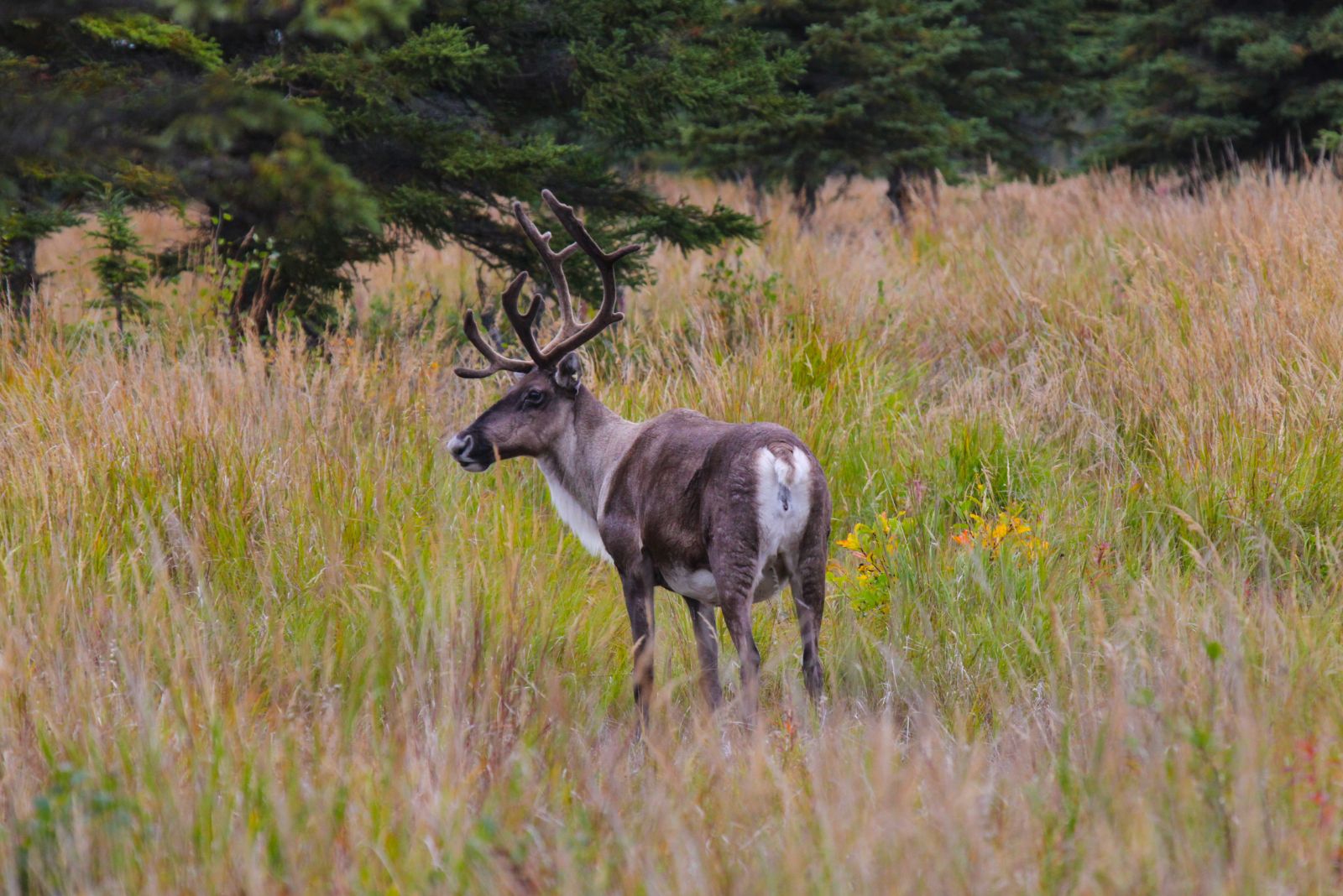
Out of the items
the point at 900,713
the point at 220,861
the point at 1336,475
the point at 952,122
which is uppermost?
the point at 952,122

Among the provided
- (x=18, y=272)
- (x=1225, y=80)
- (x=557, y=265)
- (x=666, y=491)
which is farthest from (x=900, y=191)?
(x=666, y=491)

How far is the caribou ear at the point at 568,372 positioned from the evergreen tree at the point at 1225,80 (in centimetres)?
1068

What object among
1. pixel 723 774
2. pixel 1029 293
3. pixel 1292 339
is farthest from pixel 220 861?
pixel 1029 293

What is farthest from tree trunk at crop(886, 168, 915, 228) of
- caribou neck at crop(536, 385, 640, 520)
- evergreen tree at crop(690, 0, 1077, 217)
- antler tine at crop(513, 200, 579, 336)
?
caribou neck at crop(536, 385, 640, 520)

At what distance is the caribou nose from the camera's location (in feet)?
18.5

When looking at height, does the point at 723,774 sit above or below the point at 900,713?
above

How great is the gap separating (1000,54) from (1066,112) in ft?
8.43

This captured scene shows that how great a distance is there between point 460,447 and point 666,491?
101cm

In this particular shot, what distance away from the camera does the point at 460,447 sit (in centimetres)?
564

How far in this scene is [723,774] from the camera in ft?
11.0

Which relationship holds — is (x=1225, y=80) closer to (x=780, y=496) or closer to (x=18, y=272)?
(x=18, y=272)

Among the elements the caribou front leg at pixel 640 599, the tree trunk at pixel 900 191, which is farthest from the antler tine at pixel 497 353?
the tree trunk at pixel 900 191

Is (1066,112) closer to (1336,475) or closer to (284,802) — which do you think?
(1336,475)

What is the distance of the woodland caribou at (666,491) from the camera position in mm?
4703
